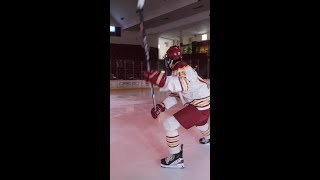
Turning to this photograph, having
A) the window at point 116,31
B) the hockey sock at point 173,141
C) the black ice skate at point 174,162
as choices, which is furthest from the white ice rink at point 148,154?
the window at point 116,31

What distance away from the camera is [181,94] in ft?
7.33

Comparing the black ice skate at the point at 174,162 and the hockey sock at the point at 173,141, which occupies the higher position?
the hockey sock at the point at 173,141

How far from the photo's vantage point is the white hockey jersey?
6.09 feet

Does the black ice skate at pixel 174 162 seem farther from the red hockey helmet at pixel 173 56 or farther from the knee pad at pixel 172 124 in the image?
the red hockey helmet at pixel 173 56

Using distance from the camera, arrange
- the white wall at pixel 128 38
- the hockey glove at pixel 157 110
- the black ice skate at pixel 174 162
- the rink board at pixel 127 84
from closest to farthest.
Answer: the black ice skate at pixel 174 162, the hockey glove at pixel 157 110, the rink board at pixel 127 84, the white wall at pixel 128 38

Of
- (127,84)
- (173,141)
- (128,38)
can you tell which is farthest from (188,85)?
(128,38)

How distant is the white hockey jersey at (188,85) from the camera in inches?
73.1

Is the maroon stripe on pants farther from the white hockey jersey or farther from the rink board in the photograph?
the rink board

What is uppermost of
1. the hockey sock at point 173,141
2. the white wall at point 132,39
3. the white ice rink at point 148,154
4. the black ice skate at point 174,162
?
the white wall at point 132,39
